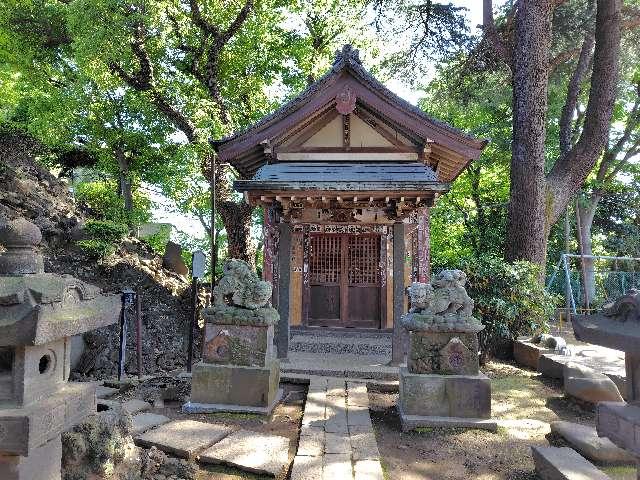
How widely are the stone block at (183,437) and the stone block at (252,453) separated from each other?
0.12 metres

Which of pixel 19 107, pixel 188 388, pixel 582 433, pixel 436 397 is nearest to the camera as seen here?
pixel 582 433

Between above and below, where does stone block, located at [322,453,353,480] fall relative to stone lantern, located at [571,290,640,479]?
below

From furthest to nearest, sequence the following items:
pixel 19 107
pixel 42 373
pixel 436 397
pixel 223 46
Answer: pixel 223 46
pixel 19 107
pixel 436 397
pixel 42 373

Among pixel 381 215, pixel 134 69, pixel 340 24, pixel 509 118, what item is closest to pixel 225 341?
pixel 381 215

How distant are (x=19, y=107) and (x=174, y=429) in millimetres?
13259

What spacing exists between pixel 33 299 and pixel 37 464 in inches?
48.6

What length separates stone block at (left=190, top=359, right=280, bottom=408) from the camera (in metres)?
5.88

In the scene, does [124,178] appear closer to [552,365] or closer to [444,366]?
[444,366]

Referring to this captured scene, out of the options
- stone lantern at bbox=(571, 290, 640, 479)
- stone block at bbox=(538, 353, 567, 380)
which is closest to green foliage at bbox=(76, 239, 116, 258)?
stone block at bbox=(538, 353, 567, 380)

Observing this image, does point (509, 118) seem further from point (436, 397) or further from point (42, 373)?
point (42, 373)

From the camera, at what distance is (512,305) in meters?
8.65

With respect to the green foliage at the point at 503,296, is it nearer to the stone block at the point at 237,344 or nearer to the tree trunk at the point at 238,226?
the stone block at the point at 237,344

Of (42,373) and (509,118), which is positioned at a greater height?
(509,118)

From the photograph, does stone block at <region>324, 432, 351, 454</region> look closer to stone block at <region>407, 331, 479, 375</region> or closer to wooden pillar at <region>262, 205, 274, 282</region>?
stone block at <region>407, 331, 479, 375</region>
